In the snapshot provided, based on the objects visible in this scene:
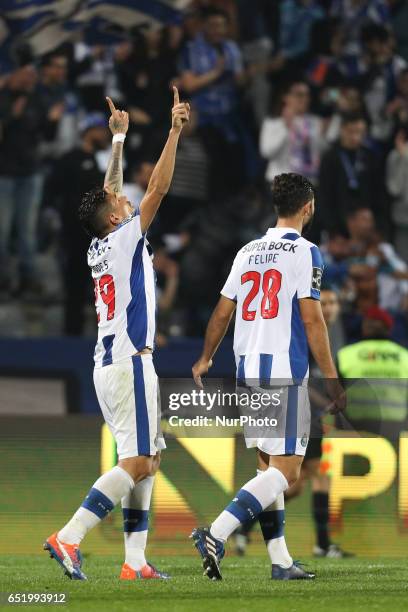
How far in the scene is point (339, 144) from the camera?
14.3 m

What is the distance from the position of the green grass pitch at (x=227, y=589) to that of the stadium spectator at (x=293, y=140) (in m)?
6.73

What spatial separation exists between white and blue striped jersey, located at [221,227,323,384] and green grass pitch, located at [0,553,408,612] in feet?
3.37

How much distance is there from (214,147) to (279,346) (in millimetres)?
7730

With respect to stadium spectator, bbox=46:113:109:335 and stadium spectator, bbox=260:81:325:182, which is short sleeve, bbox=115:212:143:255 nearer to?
stadium spectator, bbox=46:113:109:335

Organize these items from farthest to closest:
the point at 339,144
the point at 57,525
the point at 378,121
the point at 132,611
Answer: the point at 378,121 → the point at 339,144 → the point at 57,525 → the point at 132,611

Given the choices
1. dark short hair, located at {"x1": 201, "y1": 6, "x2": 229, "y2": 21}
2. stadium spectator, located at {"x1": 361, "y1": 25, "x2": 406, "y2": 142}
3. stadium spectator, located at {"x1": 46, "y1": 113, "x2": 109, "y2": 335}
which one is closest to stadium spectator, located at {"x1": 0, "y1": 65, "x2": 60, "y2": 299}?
stadium spectator, located at {"x1": 46, "y1": 113, "x2": 109, "y2": 335}

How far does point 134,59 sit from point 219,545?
8866 mm

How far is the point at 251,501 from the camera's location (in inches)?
268

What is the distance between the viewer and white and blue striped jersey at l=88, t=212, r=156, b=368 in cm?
704

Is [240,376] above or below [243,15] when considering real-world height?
below

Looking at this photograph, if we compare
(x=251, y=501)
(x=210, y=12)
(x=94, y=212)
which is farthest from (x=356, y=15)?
(x=251, y=501)

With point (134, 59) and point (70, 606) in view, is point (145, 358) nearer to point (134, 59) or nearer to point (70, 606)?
point (70, 606)

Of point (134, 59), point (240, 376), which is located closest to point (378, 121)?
point (134, 59)

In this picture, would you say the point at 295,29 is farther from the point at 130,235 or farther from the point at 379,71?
the point at 130,235
